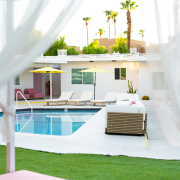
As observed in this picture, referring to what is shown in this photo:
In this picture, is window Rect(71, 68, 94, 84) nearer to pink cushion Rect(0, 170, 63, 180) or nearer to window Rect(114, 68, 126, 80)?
window Rect(114, 68, 126, 80)

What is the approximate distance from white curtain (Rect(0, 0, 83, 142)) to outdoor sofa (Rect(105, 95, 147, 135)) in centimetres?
522

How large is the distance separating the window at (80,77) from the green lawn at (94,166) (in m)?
13.3

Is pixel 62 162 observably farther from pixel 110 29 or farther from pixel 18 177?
pixel 110 29

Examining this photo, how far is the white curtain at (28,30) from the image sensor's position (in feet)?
5.83

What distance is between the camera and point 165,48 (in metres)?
2.12

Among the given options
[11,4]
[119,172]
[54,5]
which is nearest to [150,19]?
[54,5]

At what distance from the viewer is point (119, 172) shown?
14.2 ft

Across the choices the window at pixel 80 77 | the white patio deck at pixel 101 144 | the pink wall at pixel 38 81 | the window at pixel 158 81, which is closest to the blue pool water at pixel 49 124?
the white patio deck at pixel 101 144

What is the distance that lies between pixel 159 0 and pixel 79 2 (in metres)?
0.66

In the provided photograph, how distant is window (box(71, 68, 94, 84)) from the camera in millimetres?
18562

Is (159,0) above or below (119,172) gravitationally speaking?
above

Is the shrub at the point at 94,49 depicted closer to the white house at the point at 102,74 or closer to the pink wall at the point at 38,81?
the pink wall at the point at 38,81

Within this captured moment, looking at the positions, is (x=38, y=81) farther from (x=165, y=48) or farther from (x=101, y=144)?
(x=165, y=48)

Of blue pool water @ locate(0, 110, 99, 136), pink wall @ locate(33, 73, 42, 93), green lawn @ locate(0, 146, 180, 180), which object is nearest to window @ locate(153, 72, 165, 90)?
green lawn @ locate(0, 146, 180, 180)
